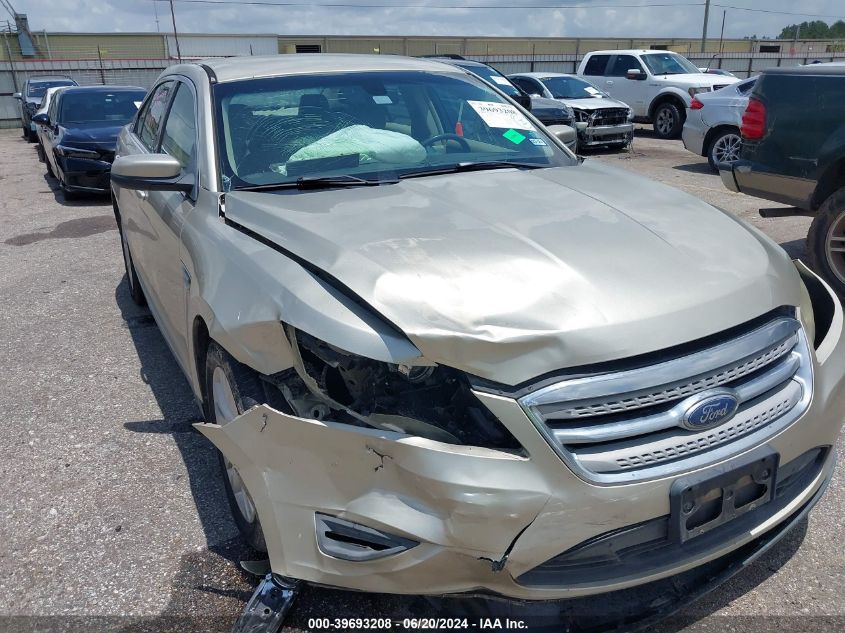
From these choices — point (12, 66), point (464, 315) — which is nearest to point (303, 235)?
point (464, 315)

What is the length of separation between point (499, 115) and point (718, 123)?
28.2 feet

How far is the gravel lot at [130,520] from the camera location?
94.6 inches

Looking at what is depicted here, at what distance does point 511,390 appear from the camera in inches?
73.2

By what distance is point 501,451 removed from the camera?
1.83m

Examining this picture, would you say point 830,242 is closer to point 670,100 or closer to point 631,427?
point 631,427

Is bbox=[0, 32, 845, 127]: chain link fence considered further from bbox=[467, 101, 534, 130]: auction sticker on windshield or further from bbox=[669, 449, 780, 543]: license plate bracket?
bbox=[669, 449, 780, 543]: license plate bracket

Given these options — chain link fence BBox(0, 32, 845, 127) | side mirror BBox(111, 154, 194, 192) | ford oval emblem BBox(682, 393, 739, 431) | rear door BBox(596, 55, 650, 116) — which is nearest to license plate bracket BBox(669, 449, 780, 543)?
ford oval emblem BBox(682, 393, 739, 431)

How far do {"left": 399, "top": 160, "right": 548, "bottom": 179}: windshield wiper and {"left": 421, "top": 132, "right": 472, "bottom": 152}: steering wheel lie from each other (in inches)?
8.6

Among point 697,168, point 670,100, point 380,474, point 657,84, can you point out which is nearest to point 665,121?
point 670,100

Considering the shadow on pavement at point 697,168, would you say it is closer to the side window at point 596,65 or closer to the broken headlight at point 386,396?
the side window at point 596,65

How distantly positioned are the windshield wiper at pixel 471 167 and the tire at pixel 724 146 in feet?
29.3

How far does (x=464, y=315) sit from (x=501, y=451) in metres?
0.37

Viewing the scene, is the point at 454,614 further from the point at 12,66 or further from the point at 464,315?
the point at 12,66

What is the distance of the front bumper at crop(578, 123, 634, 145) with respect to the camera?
13742 mm
